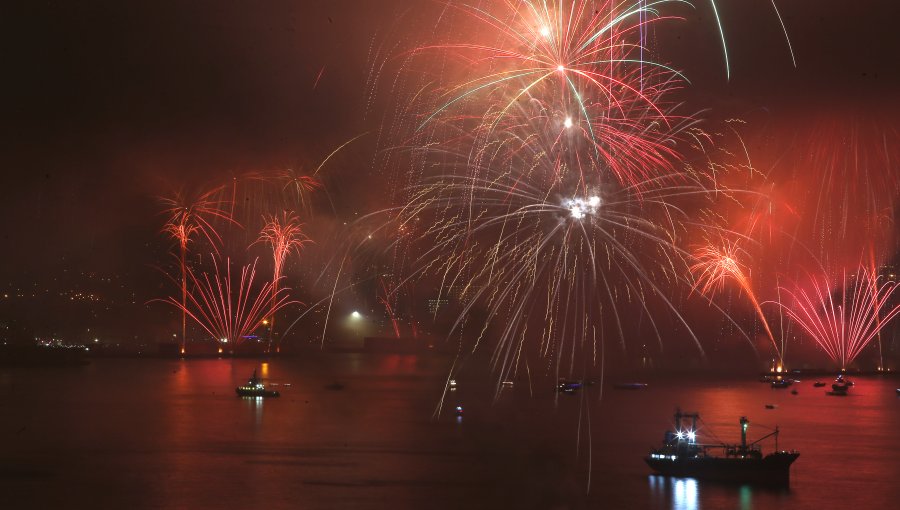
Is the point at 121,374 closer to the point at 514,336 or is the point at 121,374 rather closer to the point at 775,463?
the point at 514,336

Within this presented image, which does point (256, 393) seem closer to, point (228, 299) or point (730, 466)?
point (228, 299)

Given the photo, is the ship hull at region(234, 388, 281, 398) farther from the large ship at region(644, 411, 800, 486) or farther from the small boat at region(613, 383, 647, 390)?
the large ship at region(644, 411, 800, 486)

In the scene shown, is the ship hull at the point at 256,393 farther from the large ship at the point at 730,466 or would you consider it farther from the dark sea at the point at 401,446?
the large ship at the point at 730,466

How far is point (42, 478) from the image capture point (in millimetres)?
27875

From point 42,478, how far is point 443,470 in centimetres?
1114

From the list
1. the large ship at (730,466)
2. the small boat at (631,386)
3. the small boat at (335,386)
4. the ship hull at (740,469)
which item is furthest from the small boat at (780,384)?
the ship hull at (740,469)

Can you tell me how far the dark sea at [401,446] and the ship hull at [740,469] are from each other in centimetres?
59

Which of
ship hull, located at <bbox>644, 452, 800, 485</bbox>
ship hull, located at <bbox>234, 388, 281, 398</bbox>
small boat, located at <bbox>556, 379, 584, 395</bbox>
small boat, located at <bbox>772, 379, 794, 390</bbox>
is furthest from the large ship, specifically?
small boat, located at <bbox>772, 379, 794, 390</bbox>

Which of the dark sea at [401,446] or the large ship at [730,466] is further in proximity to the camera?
the large ship at [730,466]

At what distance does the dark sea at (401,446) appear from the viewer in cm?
2581

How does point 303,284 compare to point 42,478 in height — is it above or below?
A: above

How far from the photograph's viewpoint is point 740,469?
27688 mm

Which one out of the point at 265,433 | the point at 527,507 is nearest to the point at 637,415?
the point at 265,433

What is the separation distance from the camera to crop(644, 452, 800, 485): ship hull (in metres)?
27.6
